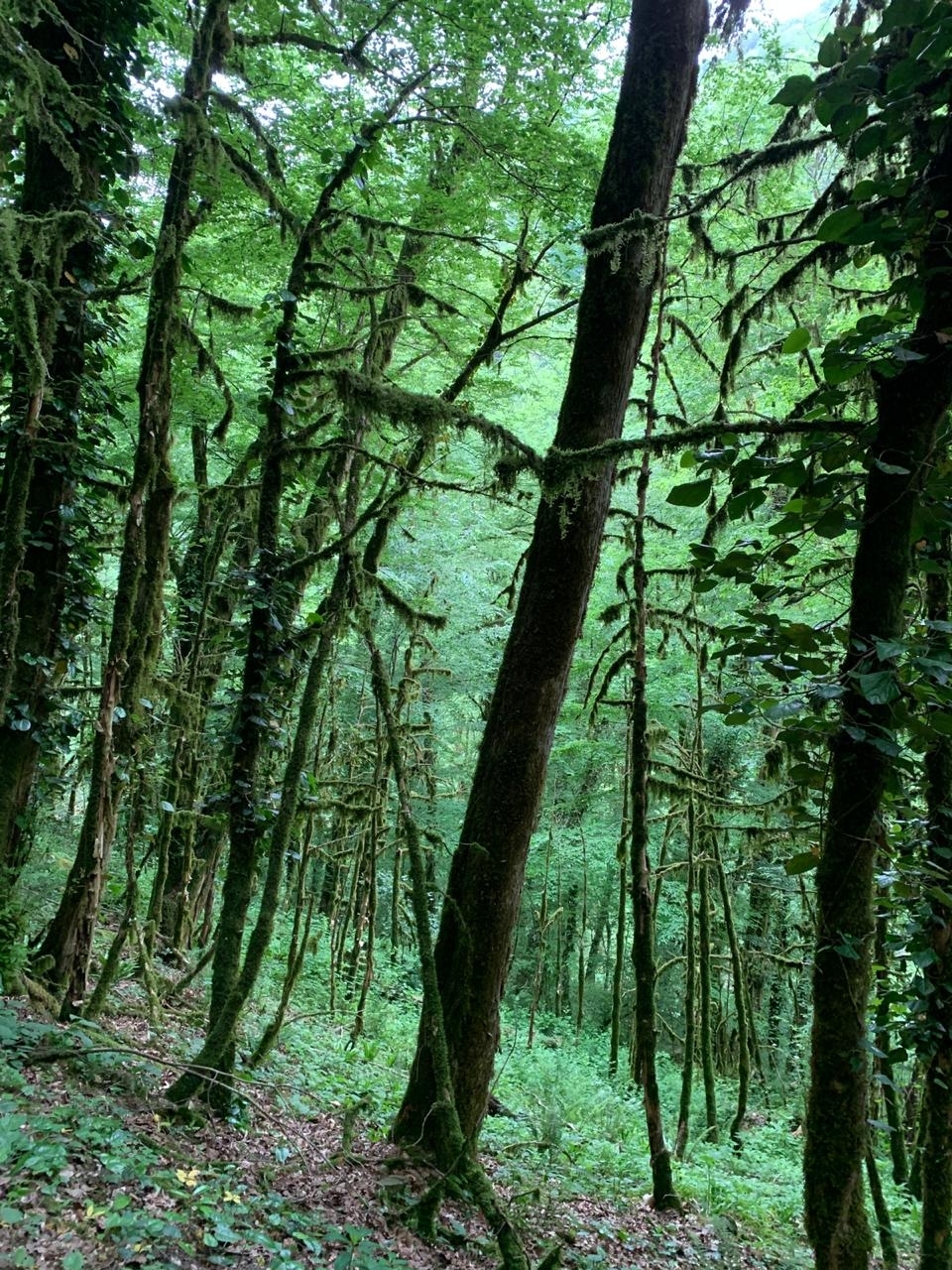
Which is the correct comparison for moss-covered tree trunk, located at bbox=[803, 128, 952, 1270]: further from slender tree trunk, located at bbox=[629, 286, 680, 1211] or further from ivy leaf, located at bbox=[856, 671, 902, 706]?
slender tree trunk, located at bbox=[629, 286, 680, 1211]

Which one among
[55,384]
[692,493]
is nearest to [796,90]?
[692,493]

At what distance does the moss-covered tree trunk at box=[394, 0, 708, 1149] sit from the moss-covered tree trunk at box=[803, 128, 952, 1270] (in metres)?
2.39

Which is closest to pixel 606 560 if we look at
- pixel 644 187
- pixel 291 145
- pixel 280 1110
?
pixel 291 145

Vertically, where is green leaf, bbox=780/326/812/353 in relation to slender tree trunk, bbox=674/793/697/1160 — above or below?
above

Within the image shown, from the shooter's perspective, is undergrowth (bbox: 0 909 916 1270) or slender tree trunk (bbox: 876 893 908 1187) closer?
undergrowth (bbox: 0 909 916 1270)

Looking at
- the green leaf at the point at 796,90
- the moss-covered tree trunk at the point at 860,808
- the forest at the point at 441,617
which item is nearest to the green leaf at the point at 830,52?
the forest at the point at 441,617

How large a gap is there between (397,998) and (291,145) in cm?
1334

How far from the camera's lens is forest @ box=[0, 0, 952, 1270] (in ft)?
7.19

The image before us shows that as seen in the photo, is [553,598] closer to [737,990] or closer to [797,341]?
[797,341]

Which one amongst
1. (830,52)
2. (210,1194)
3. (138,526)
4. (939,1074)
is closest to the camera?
(830,52)

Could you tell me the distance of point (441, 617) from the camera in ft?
22.4

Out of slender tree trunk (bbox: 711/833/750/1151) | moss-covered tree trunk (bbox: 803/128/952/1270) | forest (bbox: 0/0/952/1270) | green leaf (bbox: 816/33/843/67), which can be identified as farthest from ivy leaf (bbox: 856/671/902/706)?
slender tree trunk (bbox: 711/833/750/1151)

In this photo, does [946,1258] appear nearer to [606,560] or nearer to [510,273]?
[510,273]

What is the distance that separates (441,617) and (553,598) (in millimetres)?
2160
